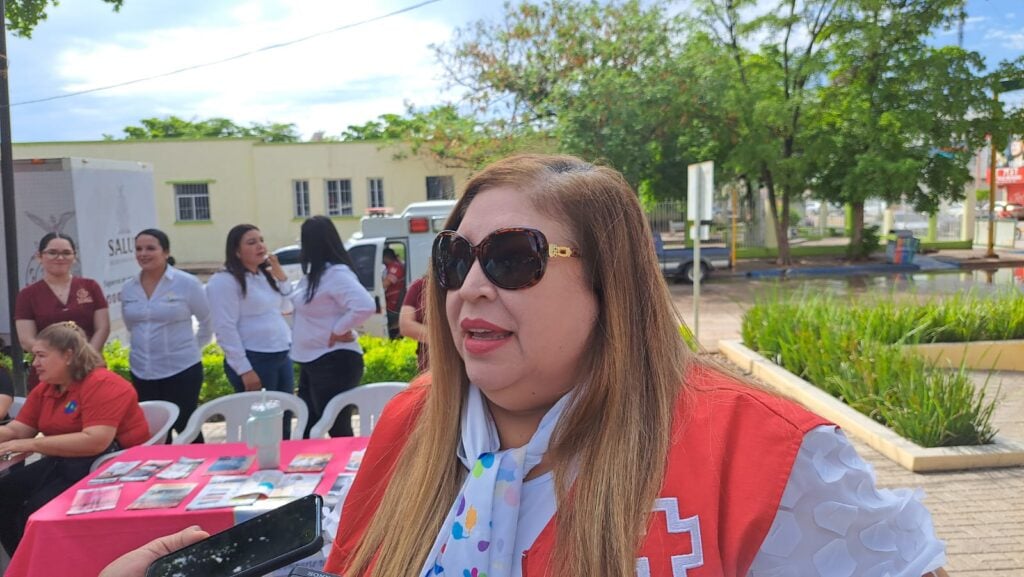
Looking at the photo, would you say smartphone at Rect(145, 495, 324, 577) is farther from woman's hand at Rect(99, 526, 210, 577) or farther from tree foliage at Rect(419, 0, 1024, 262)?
tree foliage at Rect(419, 0, 1024, 262)

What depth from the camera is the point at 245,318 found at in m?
5.57

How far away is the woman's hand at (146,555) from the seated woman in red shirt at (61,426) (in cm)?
274

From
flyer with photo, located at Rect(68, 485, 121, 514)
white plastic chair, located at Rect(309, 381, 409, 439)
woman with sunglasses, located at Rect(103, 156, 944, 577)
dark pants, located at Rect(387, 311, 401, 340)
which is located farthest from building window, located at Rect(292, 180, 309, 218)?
woman with sunglasses, located at Rect(103, 156, 944, 577)

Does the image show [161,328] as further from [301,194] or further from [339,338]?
[301,194]

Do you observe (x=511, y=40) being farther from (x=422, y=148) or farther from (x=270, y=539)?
(x=270, y=539)

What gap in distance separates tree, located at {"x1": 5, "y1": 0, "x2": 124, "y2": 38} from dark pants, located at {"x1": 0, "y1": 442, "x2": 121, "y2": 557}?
5.66 metres

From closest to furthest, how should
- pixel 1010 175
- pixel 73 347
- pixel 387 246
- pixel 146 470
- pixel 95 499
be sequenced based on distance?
pixel 95 499
pixel 146 470
pixel 73 347
pixel 387 246
pixel 1010 175

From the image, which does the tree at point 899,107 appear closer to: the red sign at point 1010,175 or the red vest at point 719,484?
the red vest at point 719,484

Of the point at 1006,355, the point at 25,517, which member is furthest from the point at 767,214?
the point at 25,517

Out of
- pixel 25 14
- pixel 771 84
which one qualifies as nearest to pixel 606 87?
pixel 771 84

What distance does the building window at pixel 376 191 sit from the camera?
1210 inches

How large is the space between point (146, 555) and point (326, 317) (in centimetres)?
370

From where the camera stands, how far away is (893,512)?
1216 millimetres

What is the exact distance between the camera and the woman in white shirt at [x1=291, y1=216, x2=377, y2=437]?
521 cm
